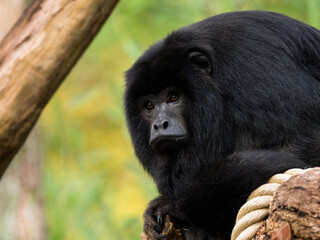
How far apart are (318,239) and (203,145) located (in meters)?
1.54

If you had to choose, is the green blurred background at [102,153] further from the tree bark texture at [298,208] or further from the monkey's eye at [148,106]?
the tree bark texture at [298,208]

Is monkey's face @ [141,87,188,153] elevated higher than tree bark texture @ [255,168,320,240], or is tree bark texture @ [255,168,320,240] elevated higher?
tree bark texture @ [255,168,320,240]

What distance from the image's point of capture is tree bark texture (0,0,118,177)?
3756 mm

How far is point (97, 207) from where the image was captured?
6.93 m

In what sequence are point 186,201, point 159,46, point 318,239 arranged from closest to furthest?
1. point 318,239
2. point 186,201
3. point 159,46

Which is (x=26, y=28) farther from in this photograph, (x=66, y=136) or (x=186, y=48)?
(x=66, y=136)

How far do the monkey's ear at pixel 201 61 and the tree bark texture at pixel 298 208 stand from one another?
1433 millimetres

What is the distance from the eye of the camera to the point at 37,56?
3.78m

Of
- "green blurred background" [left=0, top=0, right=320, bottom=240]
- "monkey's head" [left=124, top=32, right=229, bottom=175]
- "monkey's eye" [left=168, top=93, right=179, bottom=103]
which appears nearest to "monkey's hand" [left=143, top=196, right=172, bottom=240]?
"monkey's head" [left=124, top=32, right=229, bottom=175]

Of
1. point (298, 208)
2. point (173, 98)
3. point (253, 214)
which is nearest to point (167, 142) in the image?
point (173, 98)

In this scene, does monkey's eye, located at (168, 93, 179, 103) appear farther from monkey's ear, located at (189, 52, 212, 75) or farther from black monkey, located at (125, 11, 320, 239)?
monkey's ear, located at (189, 52, 212, 75)

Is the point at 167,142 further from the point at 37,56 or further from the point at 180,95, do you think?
the point at 37,56

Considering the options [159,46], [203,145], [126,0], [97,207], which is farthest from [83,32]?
[97,207]

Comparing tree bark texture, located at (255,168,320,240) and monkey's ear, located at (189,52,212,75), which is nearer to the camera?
tree bark texture, located at (255,168,320,240)
